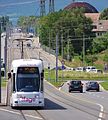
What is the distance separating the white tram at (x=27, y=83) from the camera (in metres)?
38.1

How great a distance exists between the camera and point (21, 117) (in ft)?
105

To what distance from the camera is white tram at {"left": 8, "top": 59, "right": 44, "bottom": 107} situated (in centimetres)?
3812

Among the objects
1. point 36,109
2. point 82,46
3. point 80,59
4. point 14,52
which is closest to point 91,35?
point 82,46

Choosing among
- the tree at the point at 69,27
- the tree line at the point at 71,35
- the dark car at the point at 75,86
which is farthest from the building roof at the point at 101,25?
the dark car at the point at 75,86

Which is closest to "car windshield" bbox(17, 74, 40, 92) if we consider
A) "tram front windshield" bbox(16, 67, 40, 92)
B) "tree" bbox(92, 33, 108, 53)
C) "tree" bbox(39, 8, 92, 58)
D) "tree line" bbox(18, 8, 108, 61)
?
"tram front windshield" bbox(16, 67, 40, 92)

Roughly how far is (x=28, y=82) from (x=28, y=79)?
0.18m

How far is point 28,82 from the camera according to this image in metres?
38.7

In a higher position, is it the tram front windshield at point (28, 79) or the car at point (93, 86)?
the tram front windshield at point (28, 79)

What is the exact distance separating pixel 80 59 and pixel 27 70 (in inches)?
4630

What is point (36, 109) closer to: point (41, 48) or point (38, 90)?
point (38, 90)

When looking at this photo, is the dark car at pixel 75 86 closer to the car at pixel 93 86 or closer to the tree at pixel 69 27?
the car at pixel 93 86

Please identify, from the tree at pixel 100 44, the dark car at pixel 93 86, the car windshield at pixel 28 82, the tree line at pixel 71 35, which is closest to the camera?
the car windshield at pixel 28 82

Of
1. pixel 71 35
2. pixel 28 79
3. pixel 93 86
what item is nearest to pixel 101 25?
pixel 71 35

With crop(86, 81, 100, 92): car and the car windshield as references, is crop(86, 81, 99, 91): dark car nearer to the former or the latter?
crop(86, 81, 100, 92): car
